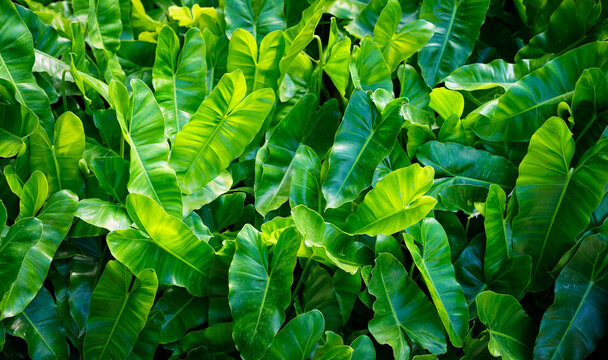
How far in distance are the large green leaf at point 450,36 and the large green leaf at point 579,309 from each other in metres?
0.57

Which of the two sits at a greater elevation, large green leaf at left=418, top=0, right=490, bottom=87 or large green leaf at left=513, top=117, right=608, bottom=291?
large green leaf at left=418, top=0, right=490, bottom=87

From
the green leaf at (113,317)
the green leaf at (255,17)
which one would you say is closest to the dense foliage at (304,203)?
the green leaf at (113,317)

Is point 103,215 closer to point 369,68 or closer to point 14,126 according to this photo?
point 14,126

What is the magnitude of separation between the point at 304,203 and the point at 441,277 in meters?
0.32

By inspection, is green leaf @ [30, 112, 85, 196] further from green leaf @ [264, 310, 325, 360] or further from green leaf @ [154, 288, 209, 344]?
green leaf @ [264, 310, 325, 360]

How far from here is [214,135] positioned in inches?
45.8

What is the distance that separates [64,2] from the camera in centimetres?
175

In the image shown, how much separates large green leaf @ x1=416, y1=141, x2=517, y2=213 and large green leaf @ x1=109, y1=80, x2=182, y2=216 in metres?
0.55

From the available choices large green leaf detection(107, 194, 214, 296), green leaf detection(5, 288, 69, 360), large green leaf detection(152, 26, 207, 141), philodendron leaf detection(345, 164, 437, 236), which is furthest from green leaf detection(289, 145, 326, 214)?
green leaf detection(5, 288, 69, 360)

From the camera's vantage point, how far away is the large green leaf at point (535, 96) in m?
1.21

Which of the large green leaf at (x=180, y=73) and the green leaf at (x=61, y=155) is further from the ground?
the large green leaf at (x=180, y=73)

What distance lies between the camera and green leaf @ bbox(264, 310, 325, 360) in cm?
99

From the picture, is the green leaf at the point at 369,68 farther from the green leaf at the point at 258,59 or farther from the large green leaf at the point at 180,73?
the large green leaf at the point at 180,73

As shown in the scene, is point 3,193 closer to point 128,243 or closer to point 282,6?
point 128,243
